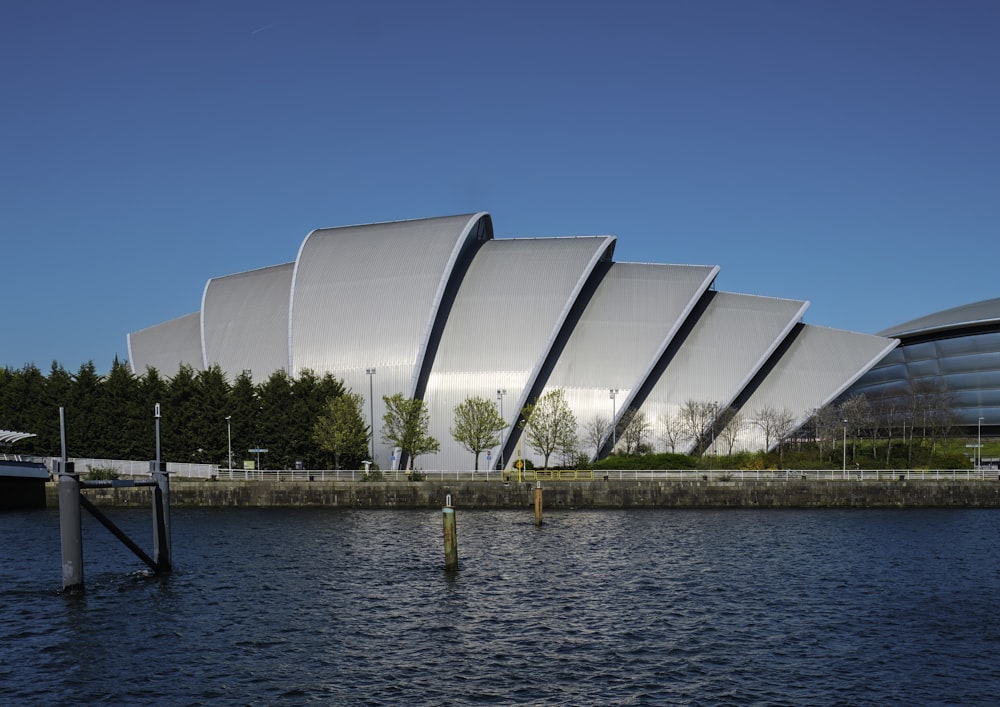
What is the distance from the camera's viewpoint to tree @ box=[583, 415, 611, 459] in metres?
82.9

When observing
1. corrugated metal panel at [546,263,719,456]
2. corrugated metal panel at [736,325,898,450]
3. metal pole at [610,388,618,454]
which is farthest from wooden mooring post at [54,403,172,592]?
corrugated metal panel at [736,325,898,450]

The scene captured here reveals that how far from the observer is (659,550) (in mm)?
45375

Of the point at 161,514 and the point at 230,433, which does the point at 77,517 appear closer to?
the point at 161,514

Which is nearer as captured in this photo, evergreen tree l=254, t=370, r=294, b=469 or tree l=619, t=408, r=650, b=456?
evergreen tree l=254, t=370, r=294, b=469

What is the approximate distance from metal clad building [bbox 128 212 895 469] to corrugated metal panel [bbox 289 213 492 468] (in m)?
0.12

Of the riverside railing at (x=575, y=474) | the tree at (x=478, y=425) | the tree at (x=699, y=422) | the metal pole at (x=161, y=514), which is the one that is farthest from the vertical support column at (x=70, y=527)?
the tree at (x=699, y=422)

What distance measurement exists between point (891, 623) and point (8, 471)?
5746 centimetres

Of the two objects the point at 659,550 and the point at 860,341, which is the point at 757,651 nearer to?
the point at 659,550

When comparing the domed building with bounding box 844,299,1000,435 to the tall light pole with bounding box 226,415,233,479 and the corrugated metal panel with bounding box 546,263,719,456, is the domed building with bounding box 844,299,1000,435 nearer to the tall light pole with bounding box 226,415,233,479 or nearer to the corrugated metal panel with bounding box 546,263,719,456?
the corrugated metal panel with bounding box 546,263,719,456

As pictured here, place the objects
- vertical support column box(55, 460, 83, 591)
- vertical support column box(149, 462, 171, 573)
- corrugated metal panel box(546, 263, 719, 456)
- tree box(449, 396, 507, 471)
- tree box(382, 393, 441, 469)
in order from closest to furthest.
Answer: vertical support column box(55, 460, 83, 591) → vertical support column box(149, 462, 171, 573) → tree box(449, 396, 507, 471) → tree box(382, 393, 441, 469) → corrugated metal panel box(546, 263, 719, 456)

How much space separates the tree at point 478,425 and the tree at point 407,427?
2.75 meters

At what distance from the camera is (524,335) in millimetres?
84625

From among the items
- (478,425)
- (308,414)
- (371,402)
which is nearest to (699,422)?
(478,425)

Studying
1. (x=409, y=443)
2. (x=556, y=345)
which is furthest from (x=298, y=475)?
(x=556, y=345)
